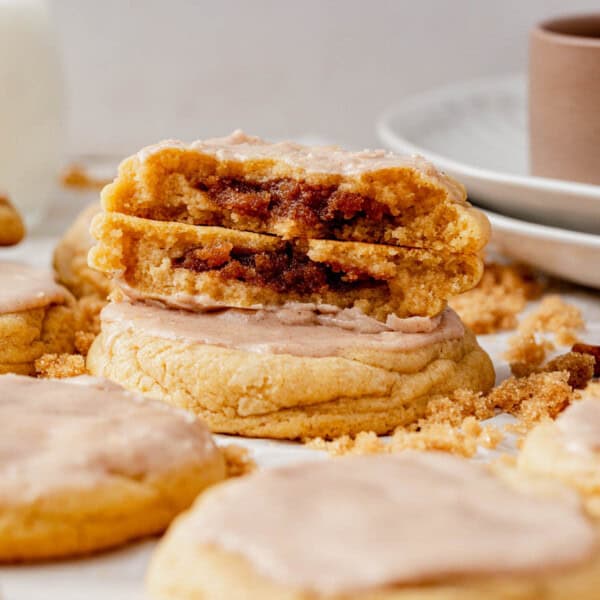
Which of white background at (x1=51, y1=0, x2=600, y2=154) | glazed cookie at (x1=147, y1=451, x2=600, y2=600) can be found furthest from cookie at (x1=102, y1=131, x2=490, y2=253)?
white background at (x1=51, y1=0, x2=600, y2=154)

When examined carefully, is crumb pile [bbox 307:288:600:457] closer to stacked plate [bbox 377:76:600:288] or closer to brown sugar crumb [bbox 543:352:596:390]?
brown sugar crumb [bbox 543:352:596:390]

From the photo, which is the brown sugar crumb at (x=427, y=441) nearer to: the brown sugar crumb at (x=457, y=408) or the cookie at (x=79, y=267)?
the brown sugar crumb at (x=457, y=408)

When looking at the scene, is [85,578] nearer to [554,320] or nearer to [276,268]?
[276,268]

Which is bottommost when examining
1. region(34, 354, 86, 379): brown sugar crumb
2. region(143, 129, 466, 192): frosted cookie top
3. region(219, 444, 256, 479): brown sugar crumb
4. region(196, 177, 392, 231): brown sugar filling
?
region(34, 354, 86, 379): brown sugar crumb

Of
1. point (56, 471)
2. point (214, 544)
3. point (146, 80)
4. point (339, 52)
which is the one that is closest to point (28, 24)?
point (146, 80)

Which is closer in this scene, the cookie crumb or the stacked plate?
the cookie crumb

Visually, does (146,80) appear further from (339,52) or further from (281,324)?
(281,324)

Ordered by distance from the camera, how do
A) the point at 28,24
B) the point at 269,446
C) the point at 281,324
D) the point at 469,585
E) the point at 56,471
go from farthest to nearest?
the point at 28,24
the point at 281,324
the point at 269,446
the point at 56,471
the point at 469,585
